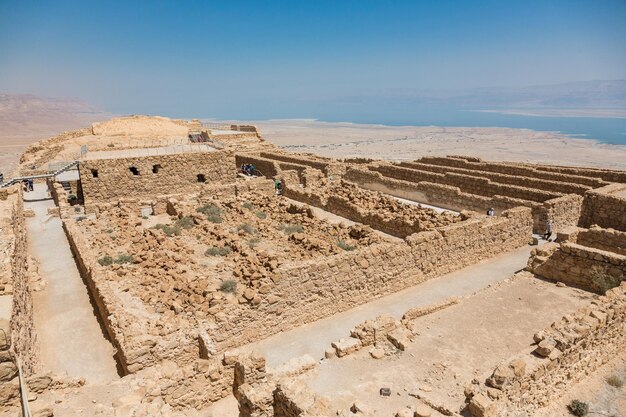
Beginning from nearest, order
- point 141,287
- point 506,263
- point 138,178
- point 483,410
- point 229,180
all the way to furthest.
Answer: point 483,410
point 141,287
point 506,263
point 138,178
point 229,180

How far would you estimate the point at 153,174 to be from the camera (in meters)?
20.3

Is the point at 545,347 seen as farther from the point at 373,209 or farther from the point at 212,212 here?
the point at 212,212

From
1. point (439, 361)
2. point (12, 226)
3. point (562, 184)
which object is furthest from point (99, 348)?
point (562, 184)

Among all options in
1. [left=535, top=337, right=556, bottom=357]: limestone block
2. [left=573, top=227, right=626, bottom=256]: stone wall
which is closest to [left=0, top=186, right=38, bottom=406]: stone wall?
[left=535, top=337, right=556, bottom=357]: limestone block

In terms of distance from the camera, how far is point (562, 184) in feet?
60.6

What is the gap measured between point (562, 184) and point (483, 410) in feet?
52.9

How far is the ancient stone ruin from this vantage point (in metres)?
6.21

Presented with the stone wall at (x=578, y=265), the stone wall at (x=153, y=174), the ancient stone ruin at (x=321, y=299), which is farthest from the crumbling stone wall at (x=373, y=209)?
the stone wall at (x=153, y=174)

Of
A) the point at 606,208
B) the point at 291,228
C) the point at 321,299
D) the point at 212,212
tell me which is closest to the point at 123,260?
the point at 212,212

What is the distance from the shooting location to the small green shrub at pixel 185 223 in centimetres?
1535

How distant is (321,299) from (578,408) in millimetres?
5125

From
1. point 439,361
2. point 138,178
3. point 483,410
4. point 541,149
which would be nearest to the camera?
point 483,410

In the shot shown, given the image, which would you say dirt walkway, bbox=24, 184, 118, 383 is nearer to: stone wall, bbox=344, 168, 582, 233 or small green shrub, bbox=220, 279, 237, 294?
small green shrub, bbox=220, 279, 237, 294

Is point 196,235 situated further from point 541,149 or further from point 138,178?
point 541,149
